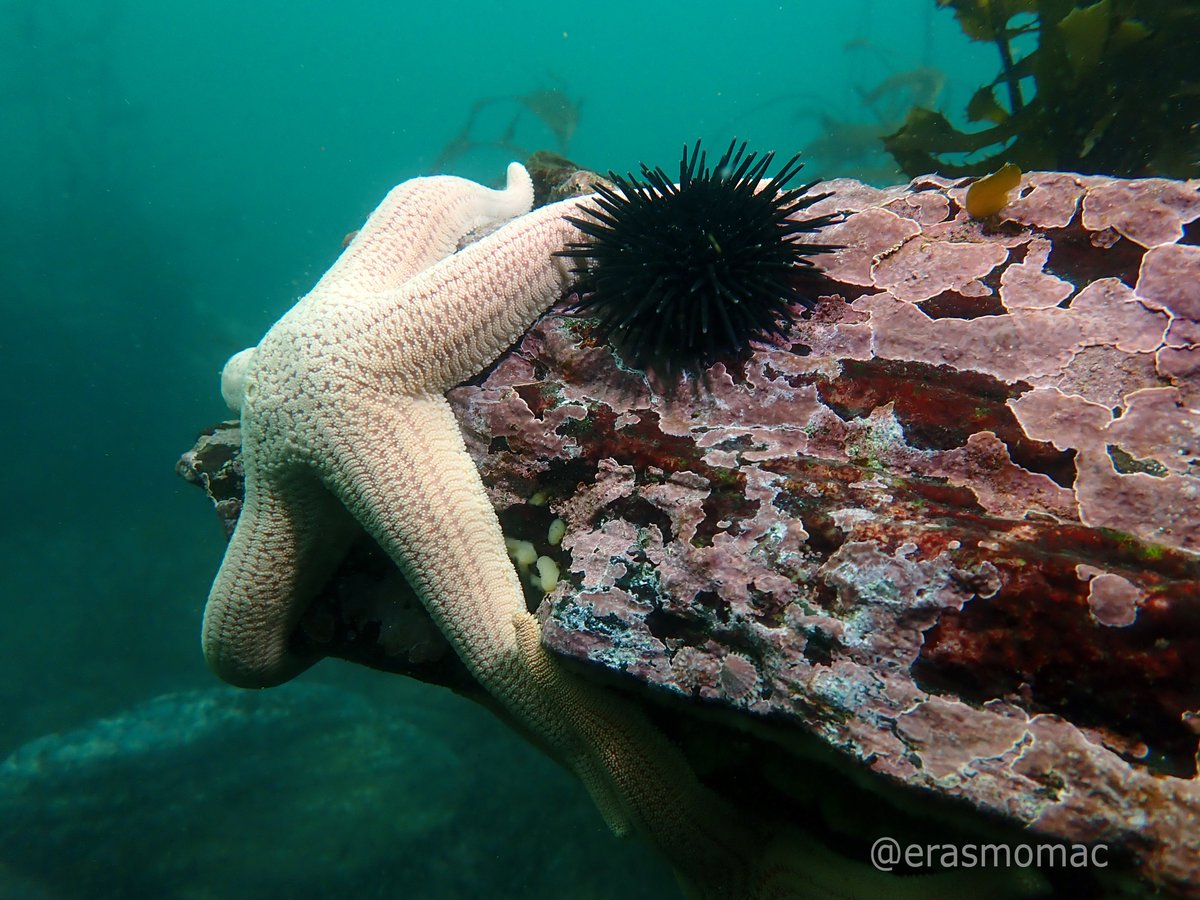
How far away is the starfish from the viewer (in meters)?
2.55

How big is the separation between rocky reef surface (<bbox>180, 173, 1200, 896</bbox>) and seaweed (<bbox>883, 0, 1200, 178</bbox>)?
8.19ft

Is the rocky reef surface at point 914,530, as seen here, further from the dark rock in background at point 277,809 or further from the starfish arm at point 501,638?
the dark rock in background at point 277,809

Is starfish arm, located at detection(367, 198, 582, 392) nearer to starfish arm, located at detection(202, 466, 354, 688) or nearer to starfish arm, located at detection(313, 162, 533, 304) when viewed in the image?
starfish arm, located at detection(313, 162, 533, 304)

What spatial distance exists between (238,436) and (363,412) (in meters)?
2.13

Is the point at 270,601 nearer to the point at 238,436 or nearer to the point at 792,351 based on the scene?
the point at 238,436

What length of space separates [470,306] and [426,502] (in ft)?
3.44

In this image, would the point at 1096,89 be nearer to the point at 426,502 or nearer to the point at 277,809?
the point at 426,502

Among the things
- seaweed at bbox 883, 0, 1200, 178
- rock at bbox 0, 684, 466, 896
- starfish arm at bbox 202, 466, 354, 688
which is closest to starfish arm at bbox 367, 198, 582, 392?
starfish arm at bbox 202, 466, 354, 688

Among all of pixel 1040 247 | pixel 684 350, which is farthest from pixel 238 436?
pixel 1040 247

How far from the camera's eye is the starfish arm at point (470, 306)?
2910 millimetres

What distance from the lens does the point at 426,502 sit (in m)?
2.70

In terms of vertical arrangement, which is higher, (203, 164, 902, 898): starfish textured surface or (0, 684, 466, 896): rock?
(203, 164, 902, 898): starfish textured surface

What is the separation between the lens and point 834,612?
1.91 metres

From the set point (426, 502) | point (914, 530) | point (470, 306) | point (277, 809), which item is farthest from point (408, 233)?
point (277, 809)
